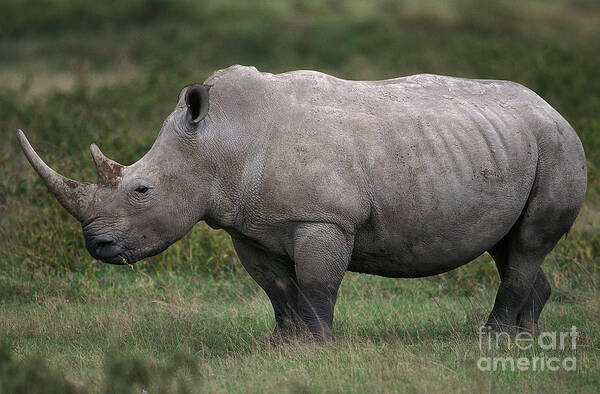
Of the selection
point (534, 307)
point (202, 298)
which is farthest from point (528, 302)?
point (202, 298)

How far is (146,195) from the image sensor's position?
6.06 metres

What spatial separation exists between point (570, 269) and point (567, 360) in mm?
→ 2830

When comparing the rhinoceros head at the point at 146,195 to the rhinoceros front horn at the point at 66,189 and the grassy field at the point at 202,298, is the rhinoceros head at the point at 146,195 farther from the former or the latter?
the grassy field at the point at 202,298

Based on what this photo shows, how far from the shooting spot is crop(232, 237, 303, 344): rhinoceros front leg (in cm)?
650

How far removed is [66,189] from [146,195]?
0.53m

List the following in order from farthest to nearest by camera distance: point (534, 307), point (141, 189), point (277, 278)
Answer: point (534, 307) → point (277, 278) → point (141, 189)

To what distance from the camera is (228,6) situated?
1064 inches

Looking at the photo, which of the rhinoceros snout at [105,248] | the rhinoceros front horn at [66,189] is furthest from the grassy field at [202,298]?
the rhinoceros front horn at [66,189]

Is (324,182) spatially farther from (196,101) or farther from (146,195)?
(146,195)

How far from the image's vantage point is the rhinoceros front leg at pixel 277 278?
6496 millimetres

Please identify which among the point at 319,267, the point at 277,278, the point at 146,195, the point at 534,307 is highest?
the point at 146,195

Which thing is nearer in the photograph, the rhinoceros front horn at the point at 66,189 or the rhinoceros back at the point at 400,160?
the rhinoceros back at the point at 400,160

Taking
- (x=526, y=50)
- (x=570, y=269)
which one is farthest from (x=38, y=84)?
(x=570, y=269)

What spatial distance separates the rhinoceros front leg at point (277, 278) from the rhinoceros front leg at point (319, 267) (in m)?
0.32
